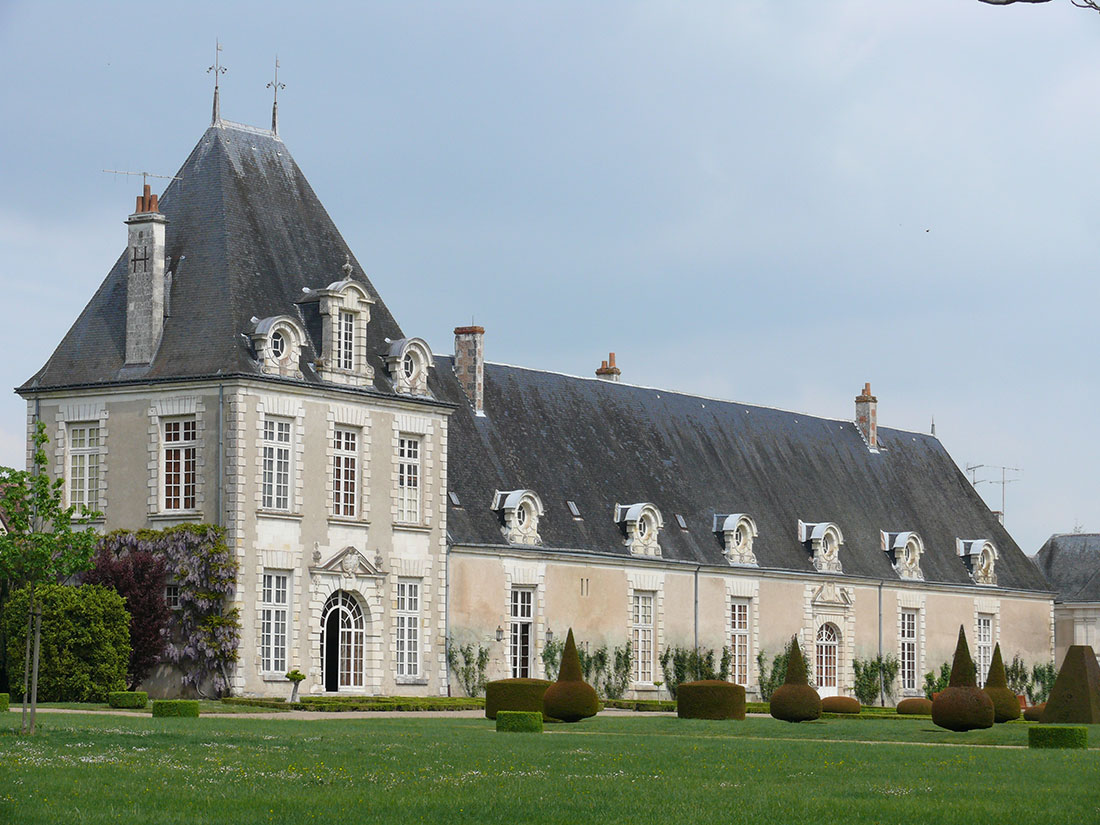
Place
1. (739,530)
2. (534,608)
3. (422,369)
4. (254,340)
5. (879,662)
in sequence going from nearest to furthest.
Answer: (254,340) < (422,369) < (534,608) < (739,530) < (879,662)

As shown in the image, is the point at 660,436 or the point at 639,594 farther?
the point at 660,436

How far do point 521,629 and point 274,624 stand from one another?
291 inches

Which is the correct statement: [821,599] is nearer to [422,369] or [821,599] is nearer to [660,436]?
[660,436]

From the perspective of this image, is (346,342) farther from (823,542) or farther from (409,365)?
(823,542)

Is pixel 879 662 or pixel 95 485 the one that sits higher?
pixel 95 485

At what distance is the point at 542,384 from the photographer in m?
44.7

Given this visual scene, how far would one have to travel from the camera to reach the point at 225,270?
114 ft

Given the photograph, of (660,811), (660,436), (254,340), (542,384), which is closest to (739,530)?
(660,436)

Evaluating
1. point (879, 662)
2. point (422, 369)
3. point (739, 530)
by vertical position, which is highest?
point (422, 369)

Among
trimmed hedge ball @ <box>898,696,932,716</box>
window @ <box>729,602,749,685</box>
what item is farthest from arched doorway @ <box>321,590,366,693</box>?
trimmed hedge ball @ <box>898,696,932,716</box>

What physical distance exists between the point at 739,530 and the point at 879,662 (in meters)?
6.70

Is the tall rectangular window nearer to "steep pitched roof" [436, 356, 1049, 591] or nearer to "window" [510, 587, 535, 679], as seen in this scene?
"steep pitched roof" [436, 356, 1049, 591]

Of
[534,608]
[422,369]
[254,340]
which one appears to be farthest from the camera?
[534,608]

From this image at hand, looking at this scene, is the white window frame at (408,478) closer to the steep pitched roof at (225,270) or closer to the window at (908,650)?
the steep pitched roof at (225,270)
